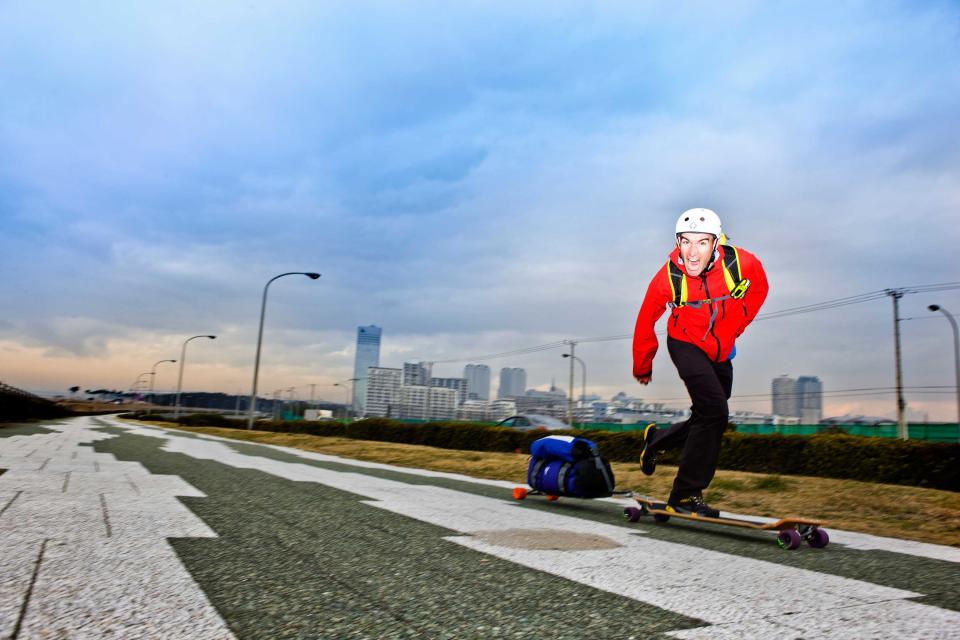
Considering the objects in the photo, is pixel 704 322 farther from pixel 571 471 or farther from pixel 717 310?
pixel 571 471

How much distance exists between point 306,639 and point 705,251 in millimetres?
4119

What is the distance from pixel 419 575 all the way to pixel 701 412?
2992 millimetres

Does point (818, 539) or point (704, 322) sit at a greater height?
point (704, 322)

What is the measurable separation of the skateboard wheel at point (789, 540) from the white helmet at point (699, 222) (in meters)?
2.23

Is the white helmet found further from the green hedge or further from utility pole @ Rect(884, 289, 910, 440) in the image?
utility pole @ Rect(884, 289, 910, 440)

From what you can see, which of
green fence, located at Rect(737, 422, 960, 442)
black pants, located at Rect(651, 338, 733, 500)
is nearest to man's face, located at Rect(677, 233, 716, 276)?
black pants, located at Rect(651, 338, 733, 500)

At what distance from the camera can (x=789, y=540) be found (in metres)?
3.79

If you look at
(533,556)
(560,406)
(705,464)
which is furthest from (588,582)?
(560,406)

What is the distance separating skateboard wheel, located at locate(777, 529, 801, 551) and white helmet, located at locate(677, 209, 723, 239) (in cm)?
223

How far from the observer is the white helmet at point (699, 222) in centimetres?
491

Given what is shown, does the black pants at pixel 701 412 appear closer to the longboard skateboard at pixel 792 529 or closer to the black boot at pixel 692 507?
the black boot at pixel 692 507

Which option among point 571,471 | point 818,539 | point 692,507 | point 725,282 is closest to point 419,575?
point 818,539

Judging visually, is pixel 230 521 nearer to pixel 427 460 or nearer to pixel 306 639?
pixel 306 639

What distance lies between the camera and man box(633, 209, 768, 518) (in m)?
4.77
